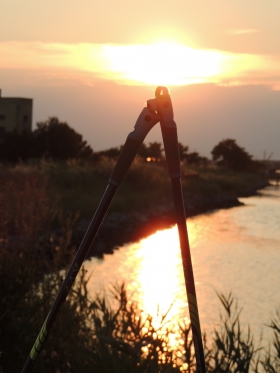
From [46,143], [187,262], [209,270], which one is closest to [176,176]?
[187,262]

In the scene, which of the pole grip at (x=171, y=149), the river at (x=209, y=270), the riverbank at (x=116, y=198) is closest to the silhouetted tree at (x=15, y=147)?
the riverbank at (x=116, y=198)

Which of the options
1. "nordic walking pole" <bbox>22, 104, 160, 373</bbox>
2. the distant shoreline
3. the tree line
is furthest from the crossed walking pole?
the tree line

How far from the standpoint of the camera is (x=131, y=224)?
26.6 m

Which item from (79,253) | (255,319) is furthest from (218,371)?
(255,319)

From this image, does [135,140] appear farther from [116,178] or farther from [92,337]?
[92,337]

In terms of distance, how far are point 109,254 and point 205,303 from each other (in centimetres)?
782

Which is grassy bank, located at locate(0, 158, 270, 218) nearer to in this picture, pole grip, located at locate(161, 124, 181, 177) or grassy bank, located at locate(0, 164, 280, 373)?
grassy bank, located at locate(0, 164, 280, 373)

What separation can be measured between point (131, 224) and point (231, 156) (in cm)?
4830

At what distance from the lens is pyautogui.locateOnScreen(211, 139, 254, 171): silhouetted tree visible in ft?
239

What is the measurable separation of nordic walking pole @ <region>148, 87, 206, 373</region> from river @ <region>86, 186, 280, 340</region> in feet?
15.0

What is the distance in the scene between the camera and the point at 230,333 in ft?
14.8

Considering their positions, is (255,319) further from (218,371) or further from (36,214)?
(218,371)

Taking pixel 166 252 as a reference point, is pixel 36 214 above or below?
above

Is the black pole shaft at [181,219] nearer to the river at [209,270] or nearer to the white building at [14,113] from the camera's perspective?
the river at [209,270]
